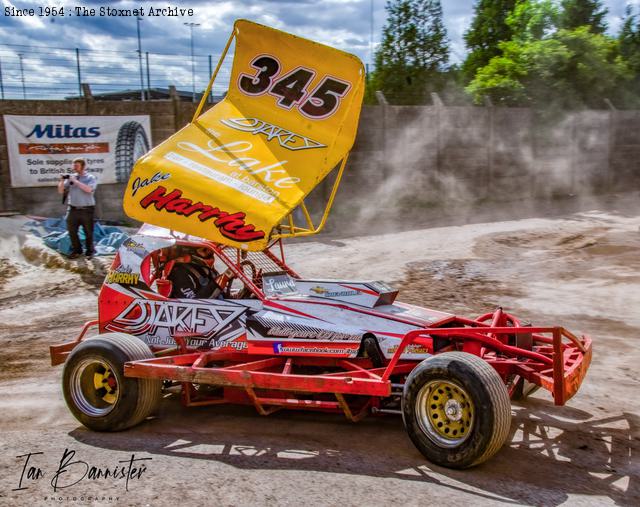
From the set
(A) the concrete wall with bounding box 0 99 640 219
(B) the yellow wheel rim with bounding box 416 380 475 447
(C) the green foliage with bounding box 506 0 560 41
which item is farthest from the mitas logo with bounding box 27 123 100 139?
(C) the green foliage with bounding box 506 0 560 41

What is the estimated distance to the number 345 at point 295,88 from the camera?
233 inches

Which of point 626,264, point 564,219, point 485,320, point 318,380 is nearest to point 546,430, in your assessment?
point 485,320

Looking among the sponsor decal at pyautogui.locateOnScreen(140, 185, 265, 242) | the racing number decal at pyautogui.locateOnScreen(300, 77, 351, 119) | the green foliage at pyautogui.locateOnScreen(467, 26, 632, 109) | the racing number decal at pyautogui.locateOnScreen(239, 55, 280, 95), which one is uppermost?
the green foliage at pyautogui.locateOnScreen(467, 26, 632, 109)

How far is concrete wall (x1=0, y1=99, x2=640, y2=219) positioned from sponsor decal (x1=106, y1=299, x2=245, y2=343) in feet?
27.6

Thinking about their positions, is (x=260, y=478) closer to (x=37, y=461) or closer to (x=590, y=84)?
(x=37, y=461)

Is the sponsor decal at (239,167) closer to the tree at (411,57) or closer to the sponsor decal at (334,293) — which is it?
the sponsor decal at (334,293)

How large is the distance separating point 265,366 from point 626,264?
7820 mm

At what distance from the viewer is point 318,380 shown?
4.85 meters

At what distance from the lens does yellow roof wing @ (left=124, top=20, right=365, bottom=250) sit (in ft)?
17.0

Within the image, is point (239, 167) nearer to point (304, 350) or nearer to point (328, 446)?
point (304, 350)

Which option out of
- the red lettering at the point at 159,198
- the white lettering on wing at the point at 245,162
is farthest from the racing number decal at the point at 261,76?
the red lettering at the point at 159,198

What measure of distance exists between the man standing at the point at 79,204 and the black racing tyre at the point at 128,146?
2683 millimetres

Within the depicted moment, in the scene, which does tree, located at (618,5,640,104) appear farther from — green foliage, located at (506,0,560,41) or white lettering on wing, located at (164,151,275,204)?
white lettering on wing, located at (164,151,275,204)

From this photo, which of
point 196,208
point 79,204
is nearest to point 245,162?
point 196,208
